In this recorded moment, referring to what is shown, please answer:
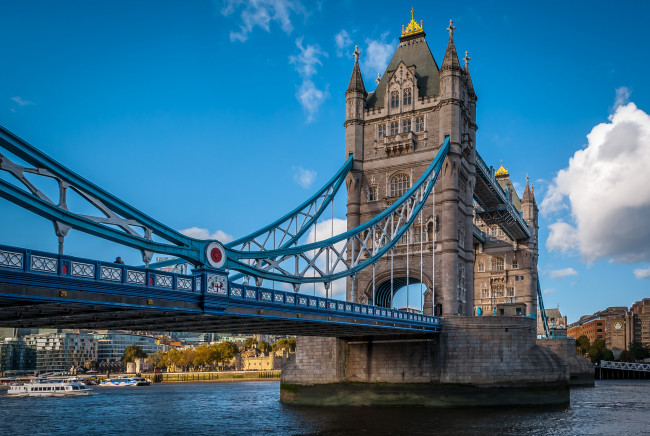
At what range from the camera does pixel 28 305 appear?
20219mm

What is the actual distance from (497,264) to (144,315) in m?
63.8

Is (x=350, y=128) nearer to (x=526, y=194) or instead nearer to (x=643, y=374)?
(x=526, y=194)

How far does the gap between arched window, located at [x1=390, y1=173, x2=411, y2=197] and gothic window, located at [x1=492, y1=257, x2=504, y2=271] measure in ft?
113

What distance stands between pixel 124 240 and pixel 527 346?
89.4 ft

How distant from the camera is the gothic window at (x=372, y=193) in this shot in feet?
172

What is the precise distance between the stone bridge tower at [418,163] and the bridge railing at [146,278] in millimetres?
17101

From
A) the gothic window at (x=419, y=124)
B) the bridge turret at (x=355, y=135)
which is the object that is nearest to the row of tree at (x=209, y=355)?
the bridge turret at (x=355, y=135)

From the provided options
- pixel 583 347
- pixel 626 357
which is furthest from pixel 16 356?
pixel 626 357

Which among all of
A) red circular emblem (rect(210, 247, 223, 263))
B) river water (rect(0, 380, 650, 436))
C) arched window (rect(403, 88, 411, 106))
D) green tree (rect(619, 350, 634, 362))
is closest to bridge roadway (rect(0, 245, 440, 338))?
red circular emblem (rect(210, 247, 223, 263))

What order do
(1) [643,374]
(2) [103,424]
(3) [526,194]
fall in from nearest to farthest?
(2) [103,424] < (3) [526,194] < (1) [643,374]

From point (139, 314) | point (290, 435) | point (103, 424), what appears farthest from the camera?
point (103, 424)

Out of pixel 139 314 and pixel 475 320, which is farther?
pixel 475 320

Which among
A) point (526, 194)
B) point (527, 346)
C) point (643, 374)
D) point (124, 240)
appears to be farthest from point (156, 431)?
point (643, 374)

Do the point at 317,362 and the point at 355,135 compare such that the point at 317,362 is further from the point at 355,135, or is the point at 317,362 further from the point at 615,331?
the point at 615,331
